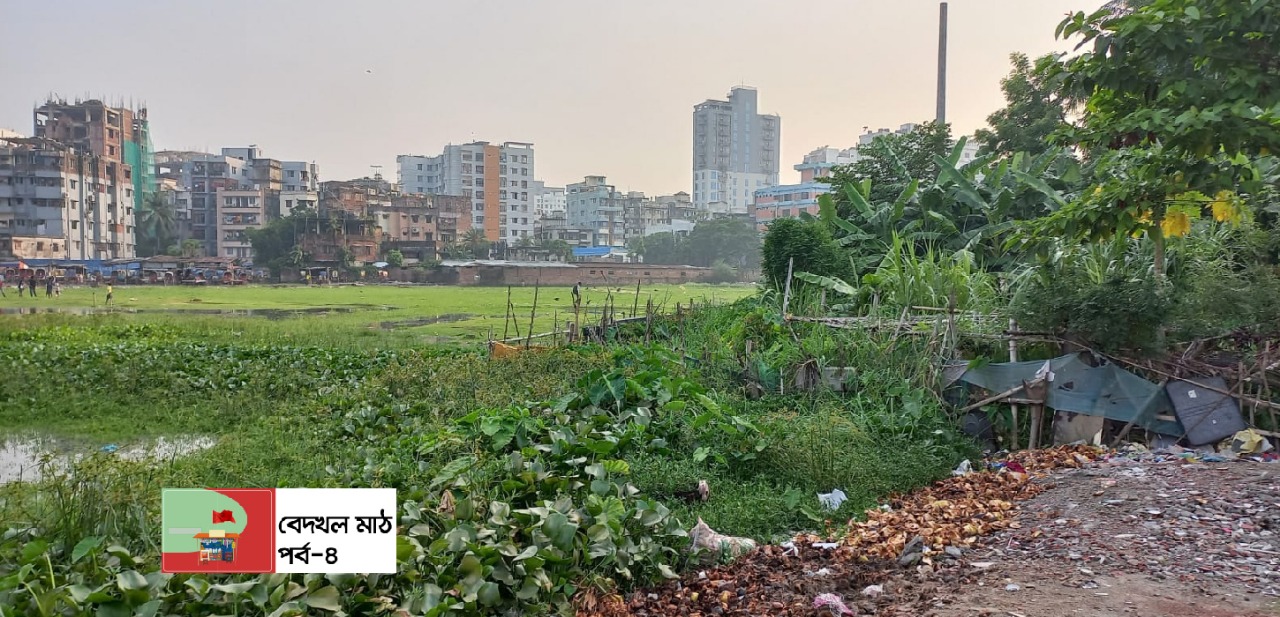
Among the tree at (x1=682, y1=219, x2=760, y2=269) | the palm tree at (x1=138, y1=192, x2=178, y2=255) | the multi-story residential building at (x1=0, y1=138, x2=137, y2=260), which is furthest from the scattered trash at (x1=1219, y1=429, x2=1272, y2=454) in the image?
the palm tree at (x1=138, y1=192, x2=178, y2=255)

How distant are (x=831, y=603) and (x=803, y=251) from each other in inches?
362

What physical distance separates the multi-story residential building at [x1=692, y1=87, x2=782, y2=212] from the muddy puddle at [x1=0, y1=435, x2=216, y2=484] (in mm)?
99229

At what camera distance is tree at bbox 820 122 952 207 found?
1644cm

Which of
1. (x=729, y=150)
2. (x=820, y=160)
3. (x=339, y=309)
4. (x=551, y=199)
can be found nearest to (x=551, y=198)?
(x=551, y=199)

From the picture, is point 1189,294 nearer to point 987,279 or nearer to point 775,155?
point 987,279

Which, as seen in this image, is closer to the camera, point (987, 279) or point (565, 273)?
point (987, 279)

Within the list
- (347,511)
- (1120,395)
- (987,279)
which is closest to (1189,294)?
(1120,395)

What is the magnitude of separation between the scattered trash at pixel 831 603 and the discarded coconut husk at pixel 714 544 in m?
0.84

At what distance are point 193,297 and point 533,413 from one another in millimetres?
34221

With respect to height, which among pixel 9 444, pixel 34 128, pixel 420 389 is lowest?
pixel 9 444

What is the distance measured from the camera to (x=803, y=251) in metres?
12.4

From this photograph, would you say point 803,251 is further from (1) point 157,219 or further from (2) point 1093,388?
(1) point 157,219

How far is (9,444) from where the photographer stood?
8.03 m

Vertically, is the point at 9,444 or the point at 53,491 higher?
the point at 53,491
